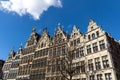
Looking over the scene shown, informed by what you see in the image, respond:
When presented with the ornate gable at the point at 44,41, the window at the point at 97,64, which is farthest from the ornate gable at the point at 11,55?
the window at the point at 97,64

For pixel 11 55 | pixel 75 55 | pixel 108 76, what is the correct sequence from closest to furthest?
pixel 108 76 < pixel 75 55 < pixel 11 55

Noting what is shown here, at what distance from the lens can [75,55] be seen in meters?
37.3

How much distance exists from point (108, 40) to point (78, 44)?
7.38m

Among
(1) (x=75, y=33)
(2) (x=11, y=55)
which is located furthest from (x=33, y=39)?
(1) (x=75, y=33)

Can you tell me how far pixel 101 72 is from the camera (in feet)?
101

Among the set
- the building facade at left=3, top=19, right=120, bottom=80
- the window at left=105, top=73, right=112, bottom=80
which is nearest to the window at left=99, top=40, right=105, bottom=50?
the building facade at left=3, top=19, right=120, bottom=80

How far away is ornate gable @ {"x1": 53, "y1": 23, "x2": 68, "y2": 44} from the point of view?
4177cm

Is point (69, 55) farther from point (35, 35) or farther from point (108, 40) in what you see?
point (35, 35)

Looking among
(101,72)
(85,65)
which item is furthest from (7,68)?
(101,72)

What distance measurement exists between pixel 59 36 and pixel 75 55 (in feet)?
27.0

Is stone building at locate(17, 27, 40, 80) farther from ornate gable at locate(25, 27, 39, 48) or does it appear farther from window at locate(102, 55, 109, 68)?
window at locate(102, 55, 109, 68)

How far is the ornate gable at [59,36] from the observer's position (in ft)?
137

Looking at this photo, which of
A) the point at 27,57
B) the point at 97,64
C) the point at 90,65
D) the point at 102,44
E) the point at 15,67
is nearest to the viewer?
the point at 97,64

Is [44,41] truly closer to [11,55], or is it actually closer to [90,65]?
[90,65]
